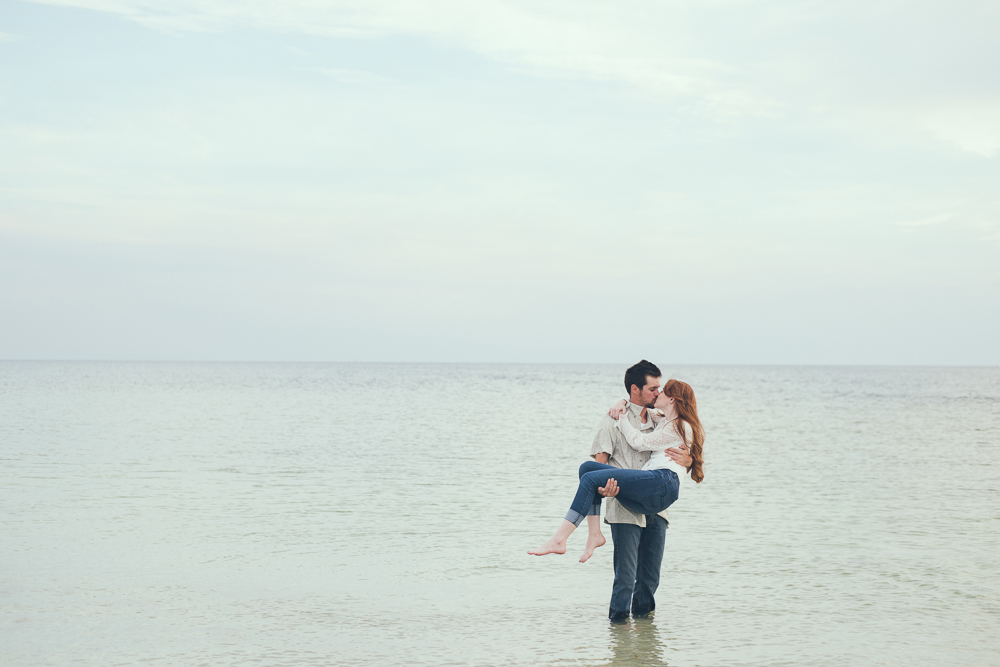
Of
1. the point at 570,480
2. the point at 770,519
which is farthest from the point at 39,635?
the point at 570,480

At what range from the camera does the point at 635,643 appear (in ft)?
19.9

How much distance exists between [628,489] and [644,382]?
0.75 metres

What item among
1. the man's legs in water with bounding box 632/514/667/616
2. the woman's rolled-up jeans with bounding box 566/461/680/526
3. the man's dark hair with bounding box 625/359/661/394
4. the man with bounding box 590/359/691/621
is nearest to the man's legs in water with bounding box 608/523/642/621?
the man with bounding box 590/359/691/621

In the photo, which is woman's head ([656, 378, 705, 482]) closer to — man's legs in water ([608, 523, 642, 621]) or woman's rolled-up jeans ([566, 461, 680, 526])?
woman's rolled-up jeans ([566, 461, 680, 526])

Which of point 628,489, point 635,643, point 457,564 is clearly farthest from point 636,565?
point 457,564

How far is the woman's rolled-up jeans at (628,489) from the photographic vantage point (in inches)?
230

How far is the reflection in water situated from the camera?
18.6 feet

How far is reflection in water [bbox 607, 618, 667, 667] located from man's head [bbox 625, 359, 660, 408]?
1.67 meters

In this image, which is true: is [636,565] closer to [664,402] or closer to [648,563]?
[648,563]

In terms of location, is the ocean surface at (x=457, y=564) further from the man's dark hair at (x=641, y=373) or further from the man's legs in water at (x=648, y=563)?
the man's dark hair at (x=641, y=373)

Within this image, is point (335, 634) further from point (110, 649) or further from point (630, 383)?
point (630, 383)

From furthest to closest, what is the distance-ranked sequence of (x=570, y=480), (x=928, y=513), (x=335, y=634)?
(x=570, y=480), (x=928, y=513), (x=335, y=634)

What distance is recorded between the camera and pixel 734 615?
6.90 metres

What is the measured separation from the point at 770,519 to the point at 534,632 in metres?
6.44
